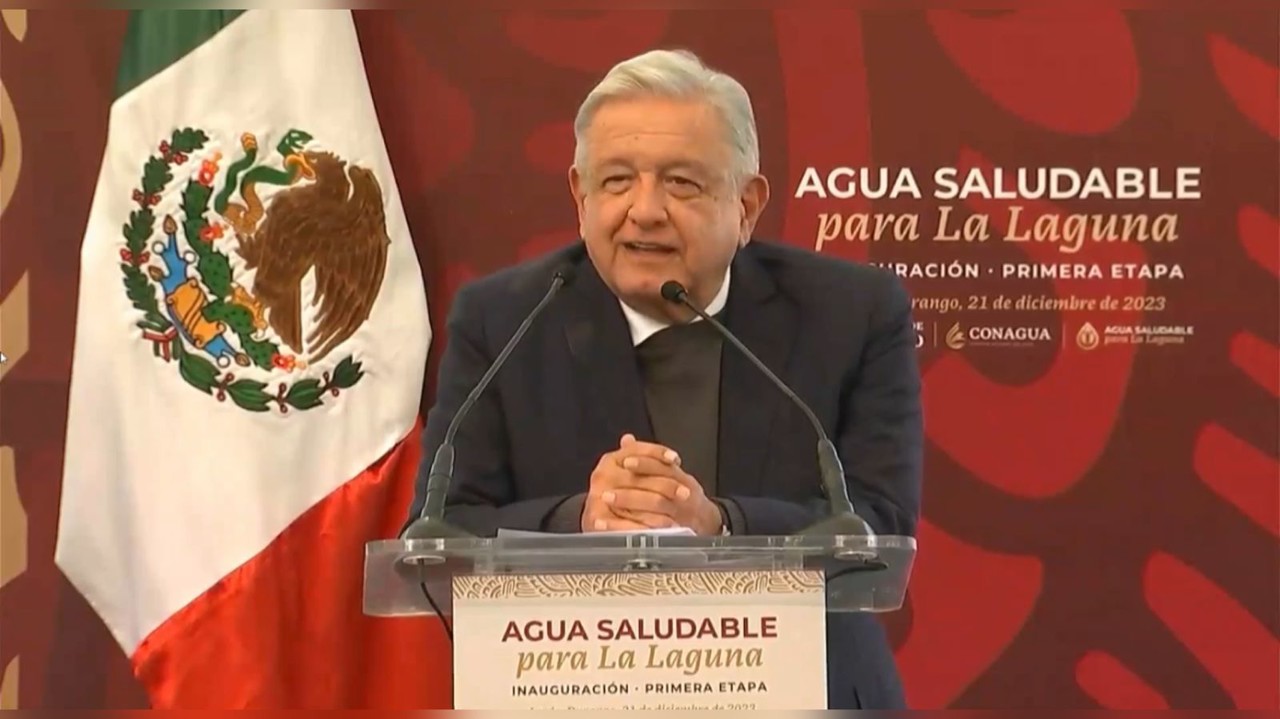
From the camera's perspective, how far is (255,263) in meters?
2.95

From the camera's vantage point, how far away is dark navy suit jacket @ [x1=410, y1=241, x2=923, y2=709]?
204 cm

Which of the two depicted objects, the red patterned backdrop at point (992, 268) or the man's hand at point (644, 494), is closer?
the man's hand at point (644, 494)

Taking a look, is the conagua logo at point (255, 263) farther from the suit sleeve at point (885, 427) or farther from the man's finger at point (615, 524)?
the man's finger at point (615, 524)

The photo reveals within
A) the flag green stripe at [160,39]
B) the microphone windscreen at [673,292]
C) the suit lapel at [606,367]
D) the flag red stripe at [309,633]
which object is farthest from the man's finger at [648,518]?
the flag green stripe at [160,39]

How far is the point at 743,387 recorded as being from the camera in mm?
2119

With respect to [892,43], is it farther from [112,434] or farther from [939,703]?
[112,434]

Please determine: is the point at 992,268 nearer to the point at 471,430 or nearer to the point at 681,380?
the point at 681,380

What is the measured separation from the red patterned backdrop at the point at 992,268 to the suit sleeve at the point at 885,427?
2.50ft

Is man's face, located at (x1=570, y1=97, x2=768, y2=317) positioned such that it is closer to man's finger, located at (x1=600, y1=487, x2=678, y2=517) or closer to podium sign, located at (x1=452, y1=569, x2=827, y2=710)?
man's finger, located at (x1=600, y1=487, x2=678, y2=517)

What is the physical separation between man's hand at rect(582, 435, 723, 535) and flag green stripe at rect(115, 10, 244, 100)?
169cm

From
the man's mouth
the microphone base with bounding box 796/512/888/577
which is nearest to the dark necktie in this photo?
the man's mouth

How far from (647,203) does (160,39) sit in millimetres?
1399

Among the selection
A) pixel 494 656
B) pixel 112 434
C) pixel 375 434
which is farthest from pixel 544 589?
pixel 112 434

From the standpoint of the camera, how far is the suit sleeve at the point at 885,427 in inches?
78.4
